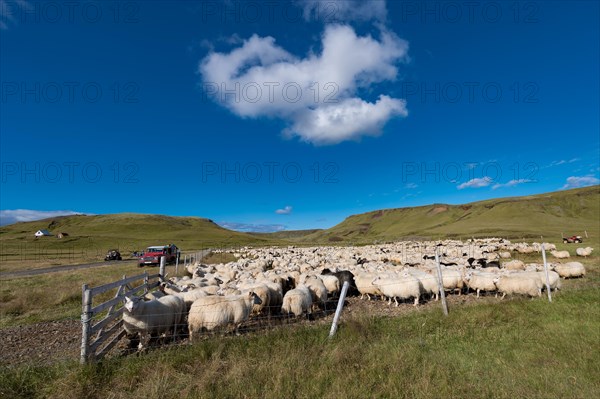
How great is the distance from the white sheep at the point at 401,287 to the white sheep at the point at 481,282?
298 centimetres

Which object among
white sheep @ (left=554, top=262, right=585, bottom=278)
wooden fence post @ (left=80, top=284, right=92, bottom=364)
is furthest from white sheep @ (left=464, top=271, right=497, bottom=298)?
wooden fence post @ (left=80, top=284, right=92, bottom=364)

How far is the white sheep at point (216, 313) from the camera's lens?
7895 mm

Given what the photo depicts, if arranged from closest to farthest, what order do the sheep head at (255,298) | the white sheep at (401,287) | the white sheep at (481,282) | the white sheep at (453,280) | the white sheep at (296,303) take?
the sheep head at (255,298)
the white sheep at (296,303)
the white sheep at (401,287)
the white sheep at (481,282)
the white sheep at (453,280)

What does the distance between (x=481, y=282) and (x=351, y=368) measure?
10.4 m

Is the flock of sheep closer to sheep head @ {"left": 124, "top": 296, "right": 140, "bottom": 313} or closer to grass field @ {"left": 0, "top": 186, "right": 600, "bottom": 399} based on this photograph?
sheep head @ {"left": 124, "top": 296, "right": 140, "bottom": 313}

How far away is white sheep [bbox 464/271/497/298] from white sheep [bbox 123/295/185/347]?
11.9m

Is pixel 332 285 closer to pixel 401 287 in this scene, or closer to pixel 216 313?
pixel 401 287

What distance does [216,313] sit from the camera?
802cm

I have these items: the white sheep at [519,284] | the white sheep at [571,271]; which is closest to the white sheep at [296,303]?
the white sheep at [519,284]

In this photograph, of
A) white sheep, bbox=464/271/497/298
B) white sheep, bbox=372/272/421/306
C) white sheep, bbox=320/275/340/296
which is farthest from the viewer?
white sheep, bbox=320/275/340/296

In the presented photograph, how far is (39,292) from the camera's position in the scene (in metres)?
14.6

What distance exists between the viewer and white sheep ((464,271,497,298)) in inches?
511

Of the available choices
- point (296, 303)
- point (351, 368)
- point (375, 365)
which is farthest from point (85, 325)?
point (296, 303)

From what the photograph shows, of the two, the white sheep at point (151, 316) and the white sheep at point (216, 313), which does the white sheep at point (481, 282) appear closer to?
the white sheep at point (216, 313)
